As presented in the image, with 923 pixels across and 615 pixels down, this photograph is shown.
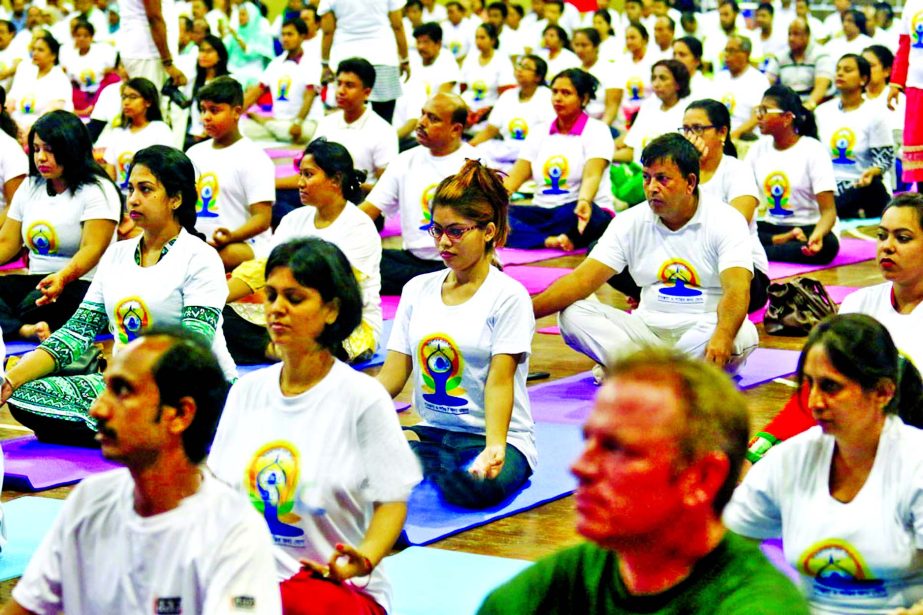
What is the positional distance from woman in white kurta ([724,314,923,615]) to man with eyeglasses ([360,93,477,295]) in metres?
4.05

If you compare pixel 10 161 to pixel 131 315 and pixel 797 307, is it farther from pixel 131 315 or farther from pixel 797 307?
pixel 797 307

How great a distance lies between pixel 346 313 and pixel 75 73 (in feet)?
42.2

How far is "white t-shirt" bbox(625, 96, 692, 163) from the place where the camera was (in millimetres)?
10289

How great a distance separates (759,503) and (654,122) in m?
7.42

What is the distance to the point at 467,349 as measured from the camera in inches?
180

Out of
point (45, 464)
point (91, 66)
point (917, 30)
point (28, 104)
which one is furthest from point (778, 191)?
point (91, 66)

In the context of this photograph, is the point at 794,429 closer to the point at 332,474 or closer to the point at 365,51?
the point at 332,474

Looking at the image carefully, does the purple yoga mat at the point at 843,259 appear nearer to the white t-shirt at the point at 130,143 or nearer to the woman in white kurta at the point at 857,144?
the woman in white kurta at the point at 857,144

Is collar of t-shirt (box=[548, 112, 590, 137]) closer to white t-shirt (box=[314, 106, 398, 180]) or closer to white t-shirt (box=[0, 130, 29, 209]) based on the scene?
white t-shirt (box=[314, 106, 398, 180])

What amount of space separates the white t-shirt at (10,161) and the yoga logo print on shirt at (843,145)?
531cm

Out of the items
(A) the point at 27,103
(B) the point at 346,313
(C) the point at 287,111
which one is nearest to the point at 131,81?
(A) the point at 27,103

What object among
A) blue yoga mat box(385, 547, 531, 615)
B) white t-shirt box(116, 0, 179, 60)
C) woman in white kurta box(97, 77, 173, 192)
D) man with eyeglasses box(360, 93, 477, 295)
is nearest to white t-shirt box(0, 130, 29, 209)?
woman in white kurta box(97, 77, 173, 192)

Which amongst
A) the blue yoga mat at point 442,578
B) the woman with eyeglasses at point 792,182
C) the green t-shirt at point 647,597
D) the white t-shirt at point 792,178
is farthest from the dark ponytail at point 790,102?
the green t-shirt at point 647,597

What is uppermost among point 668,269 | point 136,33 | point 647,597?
point 647,597
